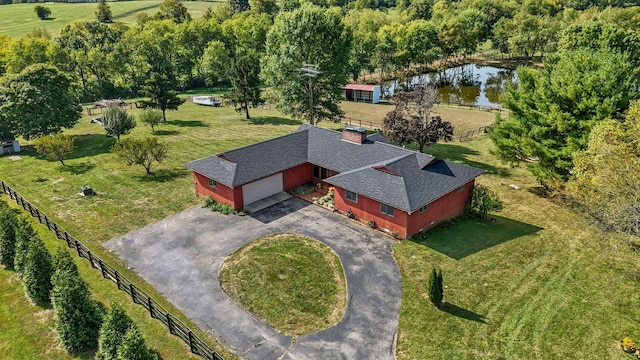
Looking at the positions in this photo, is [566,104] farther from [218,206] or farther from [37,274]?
[37,274]

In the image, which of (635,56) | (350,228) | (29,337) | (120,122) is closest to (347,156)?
(350,228)

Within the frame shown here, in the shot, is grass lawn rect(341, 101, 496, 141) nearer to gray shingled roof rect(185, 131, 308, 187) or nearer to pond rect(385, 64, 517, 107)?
pond rect(385, 64, 517, 107)

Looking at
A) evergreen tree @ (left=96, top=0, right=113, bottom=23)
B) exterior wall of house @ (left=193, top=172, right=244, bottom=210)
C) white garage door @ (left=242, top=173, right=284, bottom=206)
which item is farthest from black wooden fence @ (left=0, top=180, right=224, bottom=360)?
evergreen tree @ (left=96, top=0, right=113, bottom=23)

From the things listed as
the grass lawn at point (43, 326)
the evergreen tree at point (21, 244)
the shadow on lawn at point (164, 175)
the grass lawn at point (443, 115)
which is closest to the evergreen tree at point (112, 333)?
the grass lawn at point (43, 326)

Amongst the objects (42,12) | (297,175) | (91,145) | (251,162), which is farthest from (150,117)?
(42,12)

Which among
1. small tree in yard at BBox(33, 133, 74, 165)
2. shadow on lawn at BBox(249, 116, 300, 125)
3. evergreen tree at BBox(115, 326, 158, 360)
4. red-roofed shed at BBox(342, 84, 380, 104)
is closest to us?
evergreen tree at BBox(115, 326, 158, 360)

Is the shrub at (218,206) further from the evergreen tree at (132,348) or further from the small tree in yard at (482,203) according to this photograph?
the small tree in yard at (482,203)
